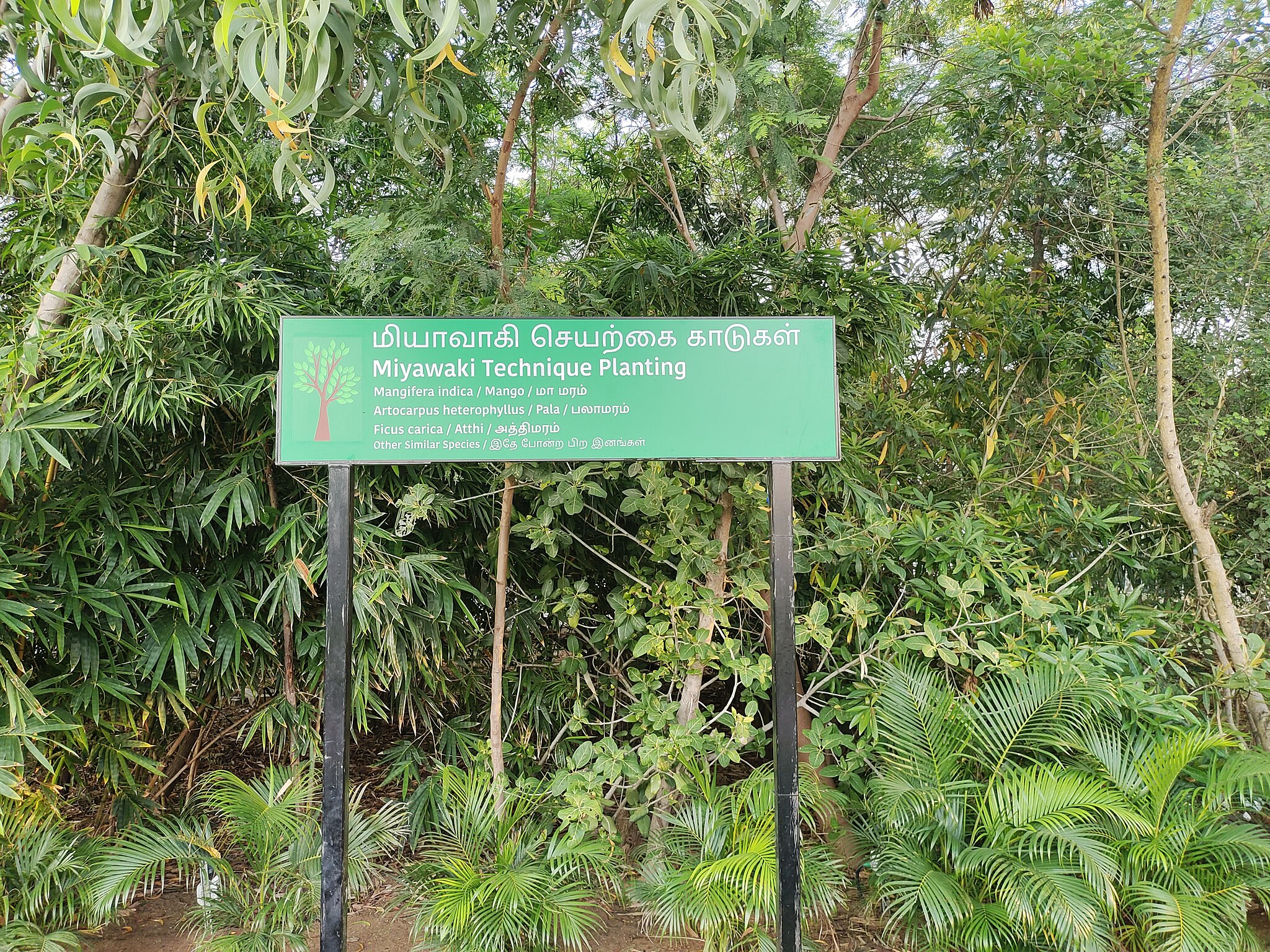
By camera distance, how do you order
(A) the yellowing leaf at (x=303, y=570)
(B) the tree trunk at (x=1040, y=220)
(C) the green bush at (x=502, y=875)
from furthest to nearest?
(B) the tree trunk at (x=1040, y=220), (A) the yellowing leaf at (x=303, y=570), (C) the green bush at (x=502, y=875)

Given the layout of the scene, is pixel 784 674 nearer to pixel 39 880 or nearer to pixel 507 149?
pixel 507 149

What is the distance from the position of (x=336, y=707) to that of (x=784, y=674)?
1.30 metres

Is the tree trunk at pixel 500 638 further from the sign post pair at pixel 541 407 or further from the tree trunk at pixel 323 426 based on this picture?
the tree trunk at pixel 323 426

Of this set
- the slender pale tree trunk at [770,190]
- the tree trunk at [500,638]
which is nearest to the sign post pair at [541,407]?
the tree trunk at [500,638]

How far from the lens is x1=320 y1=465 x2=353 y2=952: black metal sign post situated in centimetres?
218

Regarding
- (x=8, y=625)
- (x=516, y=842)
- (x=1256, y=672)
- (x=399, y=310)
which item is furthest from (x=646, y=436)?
(x=1256, y=672)

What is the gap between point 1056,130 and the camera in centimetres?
384

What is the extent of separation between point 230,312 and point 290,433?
0.88m

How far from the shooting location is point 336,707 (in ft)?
7.25

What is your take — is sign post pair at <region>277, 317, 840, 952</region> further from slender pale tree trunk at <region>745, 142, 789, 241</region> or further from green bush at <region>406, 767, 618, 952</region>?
slender pale tree trunk at <region>745, 142, 789, 241</region>

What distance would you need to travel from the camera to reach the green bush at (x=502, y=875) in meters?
2.49

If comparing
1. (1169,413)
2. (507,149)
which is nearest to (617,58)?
(507,149)

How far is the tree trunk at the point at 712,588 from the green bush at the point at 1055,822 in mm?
686

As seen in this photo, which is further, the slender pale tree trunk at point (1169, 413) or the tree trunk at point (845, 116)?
the tree trunk at point (845, 116)
